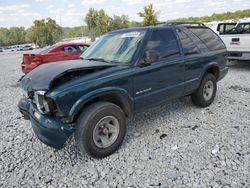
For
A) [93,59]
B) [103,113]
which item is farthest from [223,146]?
[93,59]

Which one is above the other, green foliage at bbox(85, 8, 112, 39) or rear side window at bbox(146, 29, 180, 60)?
green foliage at bbox(85, 8, 112, 39)

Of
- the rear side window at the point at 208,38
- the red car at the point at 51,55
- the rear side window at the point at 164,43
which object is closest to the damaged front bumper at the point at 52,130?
the rear side window at the point at 164,43

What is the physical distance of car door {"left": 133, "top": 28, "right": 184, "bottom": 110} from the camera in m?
3.63

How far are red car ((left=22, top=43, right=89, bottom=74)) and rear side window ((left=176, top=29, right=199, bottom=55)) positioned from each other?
513cm

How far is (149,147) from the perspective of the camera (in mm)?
3539

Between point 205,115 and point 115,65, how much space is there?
231 cm

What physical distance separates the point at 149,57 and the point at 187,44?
134cm

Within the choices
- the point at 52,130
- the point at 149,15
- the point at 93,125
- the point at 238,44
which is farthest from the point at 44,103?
the point at 149,15

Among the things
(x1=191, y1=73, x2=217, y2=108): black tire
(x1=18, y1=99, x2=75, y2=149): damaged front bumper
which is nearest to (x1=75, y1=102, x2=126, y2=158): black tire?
(x1=18, y1=99, x2=75, y2=149): damaged front bumper

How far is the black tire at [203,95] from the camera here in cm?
487

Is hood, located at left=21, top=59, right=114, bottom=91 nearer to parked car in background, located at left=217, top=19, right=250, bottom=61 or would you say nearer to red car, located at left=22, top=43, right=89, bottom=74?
red car, located at left=22, top=43, right=89, bottom=74

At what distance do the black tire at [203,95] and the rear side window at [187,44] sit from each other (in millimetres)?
703

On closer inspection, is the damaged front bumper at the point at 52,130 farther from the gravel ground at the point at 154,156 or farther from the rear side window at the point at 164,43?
the rear side window at the point at 164,43

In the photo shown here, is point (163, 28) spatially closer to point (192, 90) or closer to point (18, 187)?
point (192, 90)
